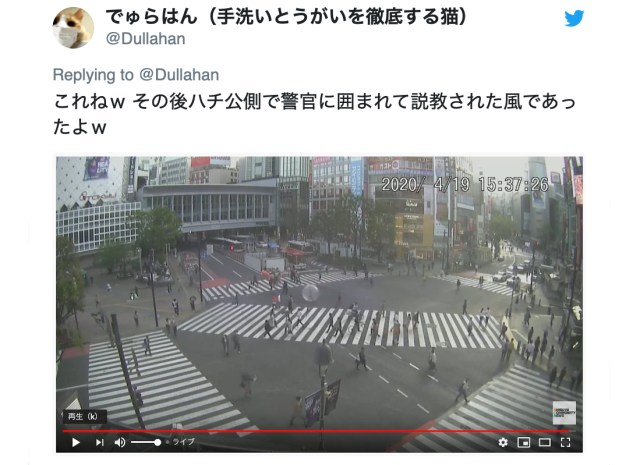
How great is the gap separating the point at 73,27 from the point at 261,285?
3.23 metres

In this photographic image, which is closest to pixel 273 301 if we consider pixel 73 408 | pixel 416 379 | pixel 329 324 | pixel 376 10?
pixel 329 324

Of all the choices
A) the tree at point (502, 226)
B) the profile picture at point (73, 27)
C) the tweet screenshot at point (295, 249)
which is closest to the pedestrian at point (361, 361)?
the tweet screenshot at point (295, 249)

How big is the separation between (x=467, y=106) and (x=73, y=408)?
5.14m

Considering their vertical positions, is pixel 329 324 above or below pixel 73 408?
above

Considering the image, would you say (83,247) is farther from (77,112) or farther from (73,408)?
(73,408)

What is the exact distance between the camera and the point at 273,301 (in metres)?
3.86

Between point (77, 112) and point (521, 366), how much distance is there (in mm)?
5334

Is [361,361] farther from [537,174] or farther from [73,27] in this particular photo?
[73,27]

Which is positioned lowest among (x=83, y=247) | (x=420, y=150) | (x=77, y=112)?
(x=83, y=247)

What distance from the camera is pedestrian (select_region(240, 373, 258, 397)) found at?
3.58 meters

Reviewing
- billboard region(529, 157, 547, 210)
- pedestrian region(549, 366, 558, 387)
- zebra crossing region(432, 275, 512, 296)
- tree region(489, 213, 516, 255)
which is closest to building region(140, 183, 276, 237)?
zebra crossing region(432, 275, 512, 296)

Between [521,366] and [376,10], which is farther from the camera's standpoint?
[521,366]

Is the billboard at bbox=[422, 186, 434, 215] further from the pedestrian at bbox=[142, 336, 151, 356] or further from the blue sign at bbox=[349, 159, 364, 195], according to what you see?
the pedestrian at bbox=[142, 336, 151, 356]

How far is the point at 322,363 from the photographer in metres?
3.65
